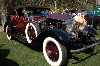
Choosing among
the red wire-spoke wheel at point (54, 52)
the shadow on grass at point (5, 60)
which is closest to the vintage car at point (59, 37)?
the red wire-spoke wheel at point (54, 52)

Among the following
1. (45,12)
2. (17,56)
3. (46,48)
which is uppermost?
(45,12)

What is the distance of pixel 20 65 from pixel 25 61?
0.27 meters

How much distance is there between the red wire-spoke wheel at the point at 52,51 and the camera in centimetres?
299

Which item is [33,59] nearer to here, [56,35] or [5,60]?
[5,60]

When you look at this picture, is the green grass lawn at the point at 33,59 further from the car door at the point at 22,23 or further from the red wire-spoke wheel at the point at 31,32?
the car door at the point at 22,23

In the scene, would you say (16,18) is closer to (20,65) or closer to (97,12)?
(20,65)

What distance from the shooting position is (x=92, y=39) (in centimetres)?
375

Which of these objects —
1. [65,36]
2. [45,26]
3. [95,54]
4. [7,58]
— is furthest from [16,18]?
[95,54]

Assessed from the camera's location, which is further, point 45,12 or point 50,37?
point 45,12

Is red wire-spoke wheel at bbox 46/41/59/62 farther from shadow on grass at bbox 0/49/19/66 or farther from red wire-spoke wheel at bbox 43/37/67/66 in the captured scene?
shadow on grass at bbox 0/49/19/66

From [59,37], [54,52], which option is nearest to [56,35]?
[59,37]

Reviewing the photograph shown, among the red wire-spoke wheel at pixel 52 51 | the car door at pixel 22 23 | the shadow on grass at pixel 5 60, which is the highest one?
the car door at pixel 22 23

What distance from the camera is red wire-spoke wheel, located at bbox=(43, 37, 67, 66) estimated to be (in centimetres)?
274

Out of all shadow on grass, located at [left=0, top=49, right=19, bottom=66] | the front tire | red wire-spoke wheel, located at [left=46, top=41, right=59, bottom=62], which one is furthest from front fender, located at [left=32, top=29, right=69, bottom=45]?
shadow on grass, located at [left=0, top=49, right=19, bottom=66]
